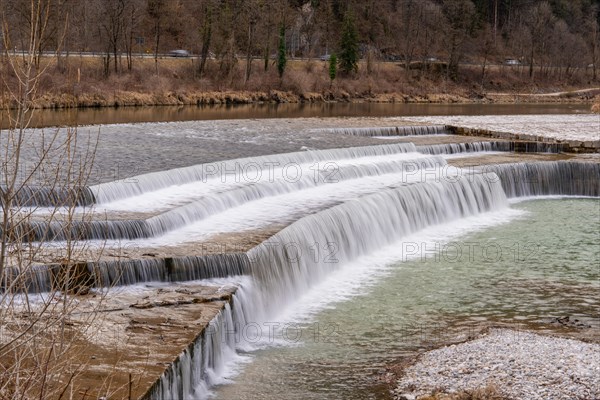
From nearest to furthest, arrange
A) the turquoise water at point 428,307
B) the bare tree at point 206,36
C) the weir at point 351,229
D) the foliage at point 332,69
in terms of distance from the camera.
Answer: the turquoise water at point 428,307 < the weir at point 351,229 < the bare tree at point 206,36 < the foliage at point 332,69

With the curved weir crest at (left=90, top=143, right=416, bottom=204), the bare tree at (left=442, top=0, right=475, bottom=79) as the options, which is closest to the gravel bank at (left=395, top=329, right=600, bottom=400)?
the curved weir crest at (left=90, top=143, right=416, bottom=204)

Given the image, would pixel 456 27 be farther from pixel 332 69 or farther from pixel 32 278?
pixel 32 278

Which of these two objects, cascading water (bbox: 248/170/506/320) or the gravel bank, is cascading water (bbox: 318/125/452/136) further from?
the gravel bank

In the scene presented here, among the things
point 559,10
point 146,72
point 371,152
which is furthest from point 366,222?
point 559,10

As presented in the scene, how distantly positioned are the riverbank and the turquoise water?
91.0 ft

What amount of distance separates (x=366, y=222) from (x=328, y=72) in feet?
195

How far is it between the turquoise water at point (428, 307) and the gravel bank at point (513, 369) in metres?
0.65

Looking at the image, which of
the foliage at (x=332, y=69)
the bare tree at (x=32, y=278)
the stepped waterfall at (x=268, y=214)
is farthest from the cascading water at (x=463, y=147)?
the foliage at (x=332, y=69)

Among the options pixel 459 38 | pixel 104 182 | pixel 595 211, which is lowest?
pixel 595 211

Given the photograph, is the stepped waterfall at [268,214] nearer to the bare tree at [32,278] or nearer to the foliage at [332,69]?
the bare tree at [32,278]

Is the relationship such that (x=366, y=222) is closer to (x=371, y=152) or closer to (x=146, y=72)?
(x=371, y=152)

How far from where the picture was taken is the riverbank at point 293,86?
56.4 m

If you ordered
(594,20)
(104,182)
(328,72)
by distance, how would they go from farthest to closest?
(594,20) < (328,72) < (104,182)

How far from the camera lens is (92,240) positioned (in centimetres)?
1683
